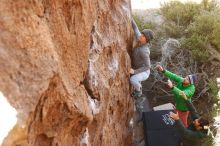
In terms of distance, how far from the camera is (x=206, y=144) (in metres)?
7.70

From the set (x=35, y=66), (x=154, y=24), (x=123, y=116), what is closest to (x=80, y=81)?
(x=35, y=66)

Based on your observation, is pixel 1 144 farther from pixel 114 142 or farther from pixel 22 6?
pixel 114 142

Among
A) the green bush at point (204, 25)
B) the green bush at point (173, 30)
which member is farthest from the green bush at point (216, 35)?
the green bush at point (173, 30)

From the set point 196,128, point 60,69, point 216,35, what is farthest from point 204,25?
point 60,69

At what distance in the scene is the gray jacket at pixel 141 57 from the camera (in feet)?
22.6

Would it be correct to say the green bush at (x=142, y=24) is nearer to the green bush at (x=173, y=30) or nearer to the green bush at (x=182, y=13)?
the green bush at (x=173, y=30)

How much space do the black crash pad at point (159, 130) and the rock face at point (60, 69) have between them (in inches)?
60.1

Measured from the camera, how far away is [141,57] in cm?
697

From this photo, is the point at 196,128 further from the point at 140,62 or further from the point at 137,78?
the point at 140,62

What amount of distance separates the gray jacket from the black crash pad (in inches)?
37.5

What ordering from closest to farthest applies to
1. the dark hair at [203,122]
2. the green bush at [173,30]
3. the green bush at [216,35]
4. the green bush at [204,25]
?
the dark hair at [203,122], the green bush at [216,35], the green bush at [204,25], the green bush at [173,30]

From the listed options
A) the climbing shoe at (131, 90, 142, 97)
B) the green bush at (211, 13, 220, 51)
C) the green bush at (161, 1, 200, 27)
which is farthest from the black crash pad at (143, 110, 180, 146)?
the green bush at (161, 1, 200, 27)

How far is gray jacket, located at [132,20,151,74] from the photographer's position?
271 inches

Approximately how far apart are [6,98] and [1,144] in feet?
1.10
